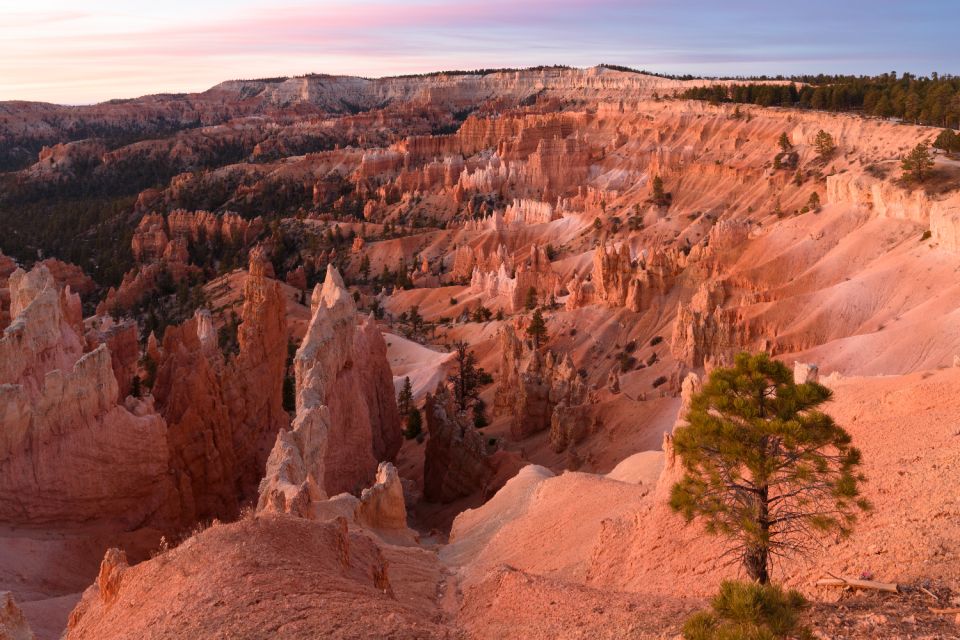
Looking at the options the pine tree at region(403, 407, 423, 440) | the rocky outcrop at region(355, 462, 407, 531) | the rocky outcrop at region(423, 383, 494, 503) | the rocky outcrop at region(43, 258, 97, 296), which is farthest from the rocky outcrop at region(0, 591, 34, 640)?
the rocky outcrop at region(43, 258, 97, 296)

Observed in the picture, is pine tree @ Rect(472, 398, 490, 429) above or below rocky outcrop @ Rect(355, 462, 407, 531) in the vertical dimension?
below

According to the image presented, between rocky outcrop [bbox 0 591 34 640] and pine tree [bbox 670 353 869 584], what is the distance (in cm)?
819

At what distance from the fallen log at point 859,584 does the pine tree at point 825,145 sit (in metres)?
60.6

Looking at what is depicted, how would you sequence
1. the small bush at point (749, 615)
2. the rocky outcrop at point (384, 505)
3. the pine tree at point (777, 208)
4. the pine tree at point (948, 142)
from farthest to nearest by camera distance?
1. the pine tree at point (777, 208)
2. the pine tree at point (948, 142)
3. the rocky outcrop at point (384, 505)
4. the small bush at point (749, 615)

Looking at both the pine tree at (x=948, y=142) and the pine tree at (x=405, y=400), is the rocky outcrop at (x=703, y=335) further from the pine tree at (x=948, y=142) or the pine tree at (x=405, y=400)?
the pine tree at (x=948, y=142)

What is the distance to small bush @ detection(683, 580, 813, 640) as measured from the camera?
6.47 metres

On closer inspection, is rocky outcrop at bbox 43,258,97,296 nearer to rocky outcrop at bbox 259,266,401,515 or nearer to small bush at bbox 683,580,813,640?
rocky outcrop at bbox 259,266,401,515

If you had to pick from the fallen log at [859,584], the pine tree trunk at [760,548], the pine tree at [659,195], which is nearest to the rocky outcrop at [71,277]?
the pine tree at [659,195]

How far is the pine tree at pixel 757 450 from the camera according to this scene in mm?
9211

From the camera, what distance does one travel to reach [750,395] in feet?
31.3

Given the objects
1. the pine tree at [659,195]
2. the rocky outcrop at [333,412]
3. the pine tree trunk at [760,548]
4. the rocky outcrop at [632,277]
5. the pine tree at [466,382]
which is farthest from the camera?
the pine tree at [659,195]

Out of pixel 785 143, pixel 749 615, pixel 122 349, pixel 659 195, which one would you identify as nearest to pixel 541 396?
pixel 122 349

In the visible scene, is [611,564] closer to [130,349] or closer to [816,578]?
[816,578]

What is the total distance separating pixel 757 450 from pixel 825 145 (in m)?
61.0
